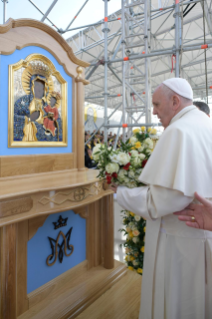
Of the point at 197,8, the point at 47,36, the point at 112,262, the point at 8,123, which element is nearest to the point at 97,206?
the point at 112,262

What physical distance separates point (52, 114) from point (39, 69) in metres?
0.49

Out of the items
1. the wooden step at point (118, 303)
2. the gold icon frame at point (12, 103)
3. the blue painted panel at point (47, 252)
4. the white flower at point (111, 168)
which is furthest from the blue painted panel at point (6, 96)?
the wooden step at point (118, 303)

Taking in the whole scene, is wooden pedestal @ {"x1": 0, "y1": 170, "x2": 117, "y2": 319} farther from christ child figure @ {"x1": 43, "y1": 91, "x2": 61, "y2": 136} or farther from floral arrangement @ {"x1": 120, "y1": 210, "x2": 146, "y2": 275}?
christ child figure @ {"x1": 43, "y1": 91, "x2": 61, "y2": 136}

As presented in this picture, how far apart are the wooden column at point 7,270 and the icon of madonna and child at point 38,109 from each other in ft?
3.06

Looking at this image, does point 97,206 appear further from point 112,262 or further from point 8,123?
point 8,123

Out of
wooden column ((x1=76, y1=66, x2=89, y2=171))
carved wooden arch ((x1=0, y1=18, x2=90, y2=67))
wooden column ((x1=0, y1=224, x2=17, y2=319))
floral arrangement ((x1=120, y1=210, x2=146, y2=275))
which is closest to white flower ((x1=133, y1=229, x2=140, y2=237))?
floral arrangement ((x1=120, y1=210, x2=146, y2=275))

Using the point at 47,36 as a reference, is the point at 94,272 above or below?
below

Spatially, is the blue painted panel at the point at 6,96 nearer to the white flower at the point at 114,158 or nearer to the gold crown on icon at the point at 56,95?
the gold crown on icon at the point at 56,95

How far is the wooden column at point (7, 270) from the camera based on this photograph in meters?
1.81

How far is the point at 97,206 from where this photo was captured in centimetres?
308

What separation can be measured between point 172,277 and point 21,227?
1.34 m

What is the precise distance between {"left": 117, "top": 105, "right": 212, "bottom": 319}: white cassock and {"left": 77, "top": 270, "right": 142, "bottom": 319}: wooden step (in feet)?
3.10

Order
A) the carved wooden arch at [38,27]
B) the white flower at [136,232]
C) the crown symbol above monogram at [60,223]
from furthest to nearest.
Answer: the white flower at [136,232] → the crown symbol above monogram at [60,223] → the carved wooden arch at [38,27]

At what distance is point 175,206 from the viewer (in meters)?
1.34
